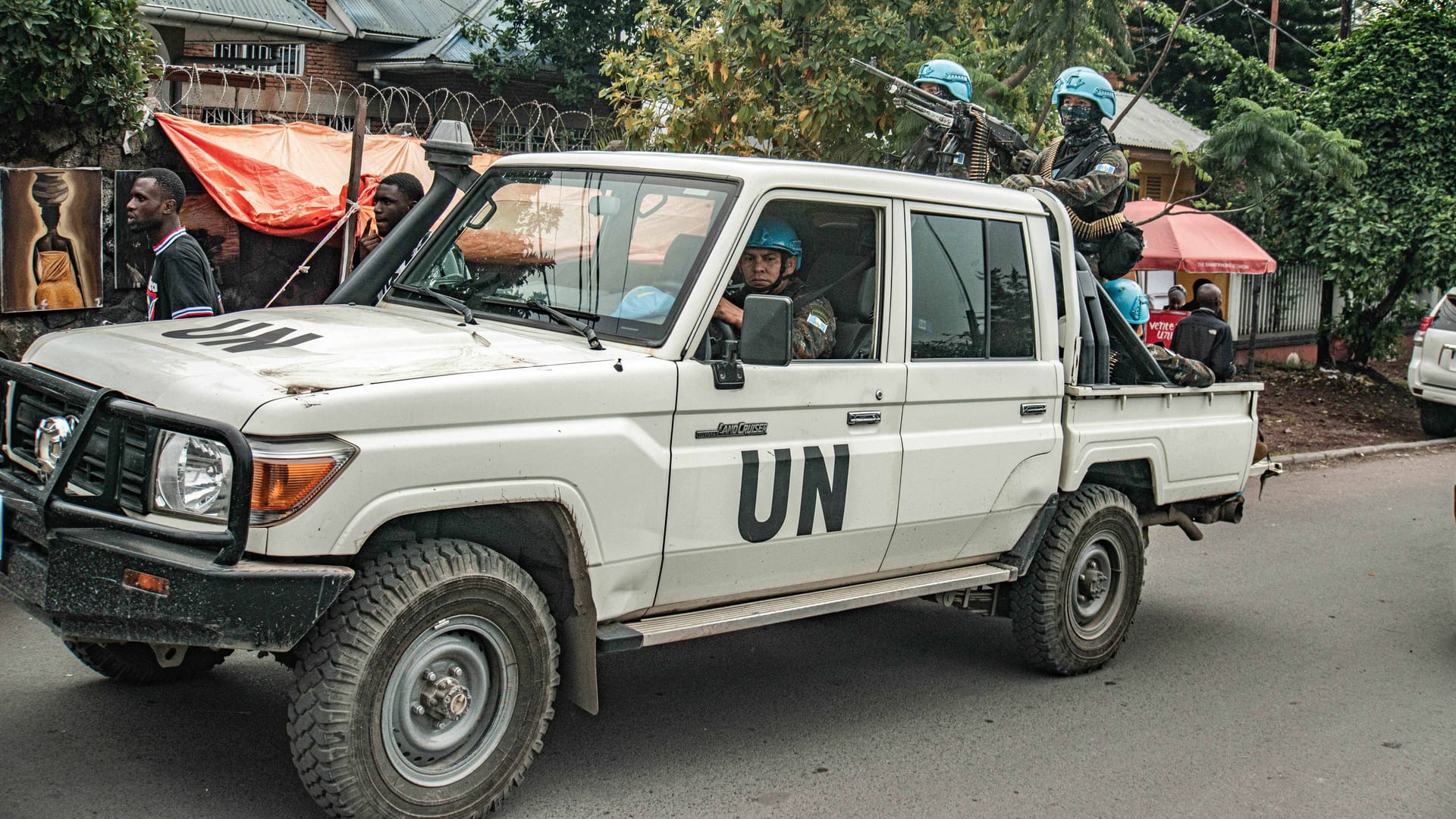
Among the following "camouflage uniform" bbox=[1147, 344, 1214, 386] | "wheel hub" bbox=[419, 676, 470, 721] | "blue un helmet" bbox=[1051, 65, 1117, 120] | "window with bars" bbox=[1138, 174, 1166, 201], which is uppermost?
"window with bars" bbox=[1138, 174, 1166, 201]

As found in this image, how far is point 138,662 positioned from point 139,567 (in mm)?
1745

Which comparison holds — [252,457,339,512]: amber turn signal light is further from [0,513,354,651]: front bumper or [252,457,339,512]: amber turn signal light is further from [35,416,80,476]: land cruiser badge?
[35,416,80,476]: land cruiser badge

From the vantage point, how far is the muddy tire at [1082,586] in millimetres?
5840

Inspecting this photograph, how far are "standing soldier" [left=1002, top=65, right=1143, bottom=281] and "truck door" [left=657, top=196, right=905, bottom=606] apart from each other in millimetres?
1761

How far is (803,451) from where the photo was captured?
464 cm

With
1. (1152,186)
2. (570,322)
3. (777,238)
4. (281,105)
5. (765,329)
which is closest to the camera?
(765,329)

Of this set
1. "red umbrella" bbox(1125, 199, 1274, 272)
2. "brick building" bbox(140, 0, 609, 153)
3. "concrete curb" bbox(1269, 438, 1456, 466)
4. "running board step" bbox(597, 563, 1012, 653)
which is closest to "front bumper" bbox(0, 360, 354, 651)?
"running board step" bbox(597, 563, 1012, 653)

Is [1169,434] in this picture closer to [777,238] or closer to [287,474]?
[777,238]

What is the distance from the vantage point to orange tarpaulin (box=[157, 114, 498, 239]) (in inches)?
409

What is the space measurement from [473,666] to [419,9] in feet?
63.5

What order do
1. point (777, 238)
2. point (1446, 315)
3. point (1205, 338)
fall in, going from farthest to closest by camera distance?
point (1446, 315) < point (1205, 338) < point (777, 238)

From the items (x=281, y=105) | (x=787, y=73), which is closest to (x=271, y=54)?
(x=281, y=105)

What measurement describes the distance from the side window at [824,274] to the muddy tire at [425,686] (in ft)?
4.68

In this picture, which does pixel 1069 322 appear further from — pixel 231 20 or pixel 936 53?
pixel 231 20
